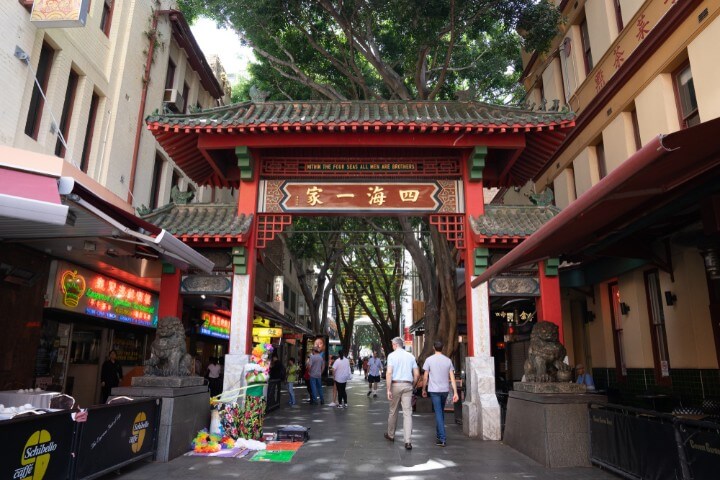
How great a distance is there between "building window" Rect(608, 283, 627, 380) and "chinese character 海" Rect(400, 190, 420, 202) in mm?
5988

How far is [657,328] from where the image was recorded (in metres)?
10.8

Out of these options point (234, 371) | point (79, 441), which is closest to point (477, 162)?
point (234, 371)

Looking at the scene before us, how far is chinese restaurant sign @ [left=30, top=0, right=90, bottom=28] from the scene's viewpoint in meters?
9.33

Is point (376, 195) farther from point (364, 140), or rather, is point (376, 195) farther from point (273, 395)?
point (273, 395)

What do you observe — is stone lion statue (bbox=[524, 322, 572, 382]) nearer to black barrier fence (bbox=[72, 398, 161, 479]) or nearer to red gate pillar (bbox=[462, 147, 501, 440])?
red gate pillar (bbox=[462, 147, 501, 440])

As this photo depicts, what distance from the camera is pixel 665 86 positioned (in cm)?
1020

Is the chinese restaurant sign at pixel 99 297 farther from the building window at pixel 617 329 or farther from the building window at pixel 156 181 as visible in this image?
the building window at pixel 617 329

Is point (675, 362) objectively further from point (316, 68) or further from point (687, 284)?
point (316, 68)

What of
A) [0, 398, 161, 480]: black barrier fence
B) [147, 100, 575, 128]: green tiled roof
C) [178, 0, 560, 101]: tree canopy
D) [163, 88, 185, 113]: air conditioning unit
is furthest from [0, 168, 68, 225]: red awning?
[163, 88, 185, 113]: air conditioning unit

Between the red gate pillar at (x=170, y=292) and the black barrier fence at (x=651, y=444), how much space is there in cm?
798

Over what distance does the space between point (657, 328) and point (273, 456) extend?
8698 millimetres

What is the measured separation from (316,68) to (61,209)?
13.9m

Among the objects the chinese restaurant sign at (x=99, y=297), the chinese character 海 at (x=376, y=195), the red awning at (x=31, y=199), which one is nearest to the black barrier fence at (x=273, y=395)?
the chinese restaurant sign at (x=99, y=297)

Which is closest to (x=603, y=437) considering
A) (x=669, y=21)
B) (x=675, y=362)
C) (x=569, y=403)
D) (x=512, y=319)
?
(x=569, y=403)
